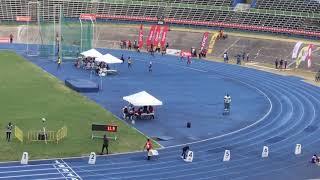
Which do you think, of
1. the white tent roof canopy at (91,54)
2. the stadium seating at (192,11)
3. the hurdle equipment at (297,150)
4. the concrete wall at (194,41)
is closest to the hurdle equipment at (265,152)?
the hurdle equipment at (297,150)

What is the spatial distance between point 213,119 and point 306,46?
2998cm

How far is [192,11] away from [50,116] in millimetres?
48644

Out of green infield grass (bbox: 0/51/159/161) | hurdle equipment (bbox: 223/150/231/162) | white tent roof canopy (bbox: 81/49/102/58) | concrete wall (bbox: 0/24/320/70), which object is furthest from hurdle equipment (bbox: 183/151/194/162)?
concrete wall (bbox: 0/24/320/70)

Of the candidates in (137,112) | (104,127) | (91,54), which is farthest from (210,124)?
(91,54)

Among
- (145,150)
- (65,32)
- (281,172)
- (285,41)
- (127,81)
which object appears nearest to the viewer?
(281,172)

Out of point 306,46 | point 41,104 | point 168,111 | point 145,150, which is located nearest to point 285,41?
point 306,46

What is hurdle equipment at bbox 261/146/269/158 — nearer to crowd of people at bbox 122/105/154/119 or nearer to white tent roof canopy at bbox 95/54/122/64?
→ crowd of people at bbox 122/105/154/119

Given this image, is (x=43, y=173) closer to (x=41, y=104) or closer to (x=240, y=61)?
(x=41, y=104)

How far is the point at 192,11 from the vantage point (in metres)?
83.8

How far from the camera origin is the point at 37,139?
32.6 m

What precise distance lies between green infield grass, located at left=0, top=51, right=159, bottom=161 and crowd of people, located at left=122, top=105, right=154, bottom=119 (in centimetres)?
81

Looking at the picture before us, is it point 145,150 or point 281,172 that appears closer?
point 281,172

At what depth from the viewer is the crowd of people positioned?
38656 millimetres

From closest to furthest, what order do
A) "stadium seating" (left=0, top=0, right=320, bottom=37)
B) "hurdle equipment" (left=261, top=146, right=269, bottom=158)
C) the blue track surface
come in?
the blue track surface < "hurdle equipment" (left=261, top=146, right=269, bottom=158) < "stadium seating" (left=0, top=0, right=320, bottom=37)
